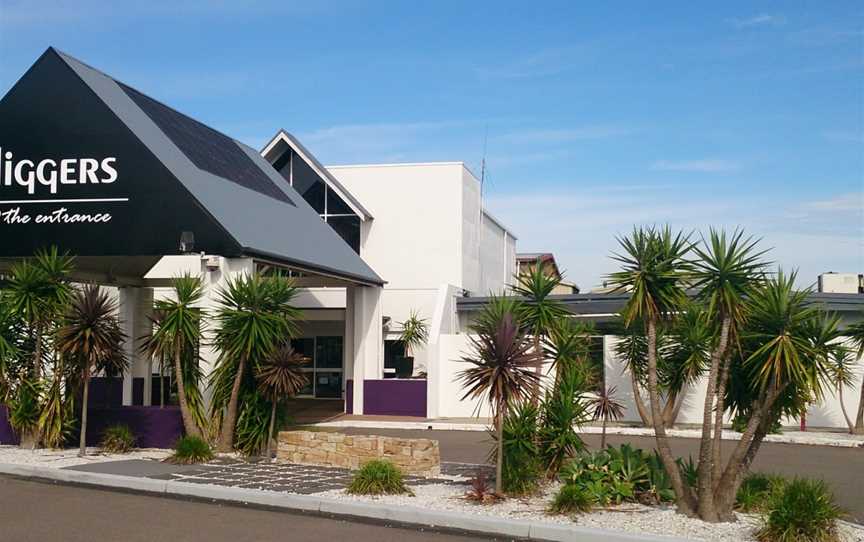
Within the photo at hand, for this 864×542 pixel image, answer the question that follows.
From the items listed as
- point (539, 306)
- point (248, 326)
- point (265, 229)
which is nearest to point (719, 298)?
point (539, 306)

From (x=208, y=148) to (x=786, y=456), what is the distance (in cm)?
1566

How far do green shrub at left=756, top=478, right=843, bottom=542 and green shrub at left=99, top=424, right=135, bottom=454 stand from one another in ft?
39.3

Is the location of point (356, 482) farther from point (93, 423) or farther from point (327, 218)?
point (327, 218)

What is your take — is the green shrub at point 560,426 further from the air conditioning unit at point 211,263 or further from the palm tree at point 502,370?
the air conditioning unit at point 211,263

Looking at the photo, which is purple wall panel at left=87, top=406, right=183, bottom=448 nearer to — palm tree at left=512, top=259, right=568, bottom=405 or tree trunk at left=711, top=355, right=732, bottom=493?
palm tree at left=512, top=259, right=568, bottom=405

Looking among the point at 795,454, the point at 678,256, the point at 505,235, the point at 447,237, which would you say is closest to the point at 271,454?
the point at 678,256

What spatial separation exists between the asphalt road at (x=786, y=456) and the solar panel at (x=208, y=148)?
7.24 metres

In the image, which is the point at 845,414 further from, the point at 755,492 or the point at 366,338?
the point at 755,492

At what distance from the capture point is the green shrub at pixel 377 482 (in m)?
13.0

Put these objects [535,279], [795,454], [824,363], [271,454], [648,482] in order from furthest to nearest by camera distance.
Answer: [795,454], [271,454], [535,279], [648,482], [824,363]

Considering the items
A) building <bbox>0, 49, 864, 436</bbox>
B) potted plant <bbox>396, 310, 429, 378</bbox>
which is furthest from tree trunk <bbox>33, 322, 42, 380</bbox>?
potted plant <bbox>396, 310, 429, 378</bbox>

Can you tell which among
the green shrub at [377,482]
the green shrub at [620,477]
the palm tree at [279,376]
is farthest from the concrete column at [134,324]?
the green shrub at [620,477]

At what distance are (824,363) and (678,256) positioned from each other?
2.14 m

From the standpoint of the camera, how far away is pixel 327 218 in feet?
115
